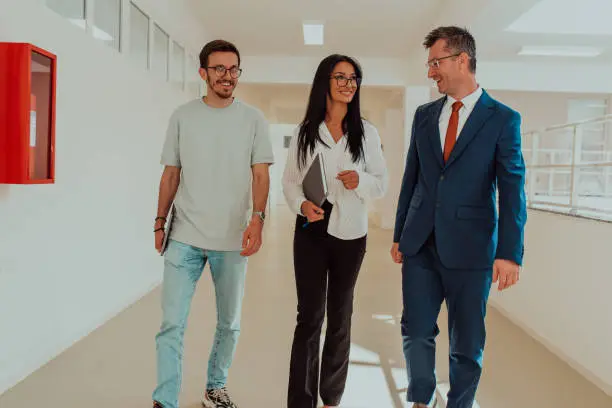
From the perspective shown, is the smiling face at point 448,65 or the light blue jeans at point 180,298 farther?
the light blue jeans at point 180,298

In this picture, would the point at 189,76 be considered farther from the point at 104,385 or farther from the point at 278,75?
the point at 104,385

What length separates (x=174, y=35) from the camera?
22.2ft

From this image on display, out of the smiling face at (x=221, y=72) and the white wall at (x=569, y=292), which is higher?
the smiling face at (x=221, y=72)

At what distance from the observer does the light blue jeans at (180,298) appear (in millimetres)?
2418

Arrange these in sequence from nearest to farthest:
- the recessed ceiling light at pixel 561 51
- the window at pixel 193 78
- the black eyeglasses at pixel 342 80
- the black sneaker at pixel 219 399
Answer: the black eyeglasses at pixel 342 80
the black sneaker at pixel 219 399
the window at pixel 193 78
the recessed ceiling light at pixel 561 51

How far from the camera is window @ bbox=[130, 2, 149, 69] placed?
5.22m

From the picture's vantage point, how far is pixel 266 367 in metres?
3.44

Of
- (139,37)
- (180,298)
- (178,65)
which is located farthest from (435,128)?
(178,65)

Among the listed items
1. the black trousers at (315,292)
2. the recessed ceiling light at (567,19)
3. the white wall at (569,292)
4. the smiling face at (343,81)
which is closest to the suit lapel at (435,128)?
the smiling face at (343,81)

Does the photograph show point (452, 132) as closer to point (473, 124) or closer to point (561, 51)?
point (473, 124)

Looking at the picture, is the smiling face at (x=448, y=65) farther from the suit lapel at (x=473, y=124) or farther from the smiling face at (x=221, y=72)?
the smiling face at (x=221, y=72)

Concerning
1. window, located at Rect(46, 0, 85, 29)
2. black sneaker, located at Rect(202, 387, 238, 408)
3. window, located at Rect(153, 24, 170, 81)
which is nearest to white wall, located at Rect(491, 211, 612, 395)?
black sneaker, located at Rect(202, 387, 238, 408)

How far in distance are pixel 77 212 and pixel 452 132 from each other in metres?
2.64

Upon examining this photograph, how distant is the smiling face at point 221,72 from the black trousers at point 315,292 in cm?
63
